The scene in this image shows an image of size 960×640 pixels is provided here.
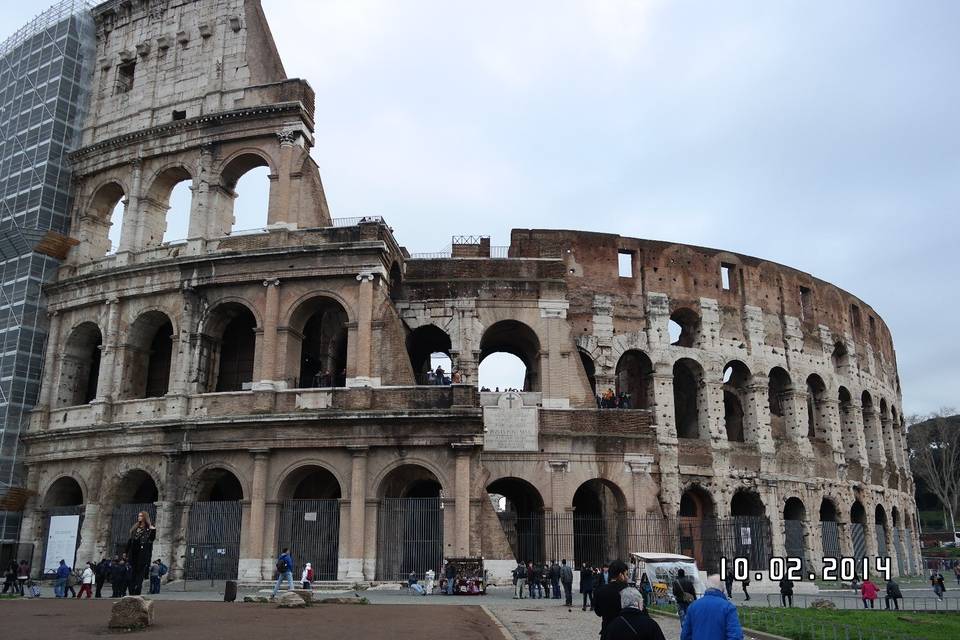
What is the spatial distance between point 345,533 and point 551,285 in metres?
9.51

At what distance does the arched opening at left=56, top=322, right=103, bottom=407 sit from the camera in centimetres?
2431

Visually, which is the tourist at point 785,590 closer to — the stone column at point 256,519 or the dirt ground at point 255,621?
the dirt ground at point 255,621

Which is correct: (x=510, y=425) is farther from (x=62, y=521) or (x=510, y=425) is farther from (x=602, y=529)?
(x=62, y=521)

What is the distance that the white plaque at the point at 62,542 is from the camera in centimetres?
2159

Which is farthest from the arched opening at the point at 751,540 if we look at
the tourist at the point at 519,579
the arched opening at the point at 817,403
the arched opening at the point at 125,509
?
the arched opening at the point at 125,509

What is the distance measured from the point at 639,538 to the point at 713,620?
58.7 feet

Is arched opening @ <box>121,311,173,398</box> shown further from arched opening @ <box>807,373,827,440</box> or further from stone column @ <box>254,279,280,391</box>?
arched opening @ <box>807,373,827,440</box>

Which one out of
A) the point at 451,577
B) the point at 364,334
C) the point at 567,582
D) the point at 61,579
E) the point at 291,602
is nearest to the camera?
the point at 291,602

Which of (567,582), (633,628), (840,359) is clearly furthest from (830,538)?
(633,628)

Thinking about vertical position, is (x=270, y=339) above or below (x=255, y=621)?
above

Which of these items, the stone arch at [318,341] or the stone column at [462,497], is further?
the stone arch at [318,341]

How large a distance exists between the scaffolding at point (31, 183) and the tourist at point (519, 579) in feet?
49.2

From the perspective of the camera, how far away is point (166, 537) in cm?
2094

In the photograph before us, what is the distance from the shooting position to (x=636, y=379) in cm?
2914
